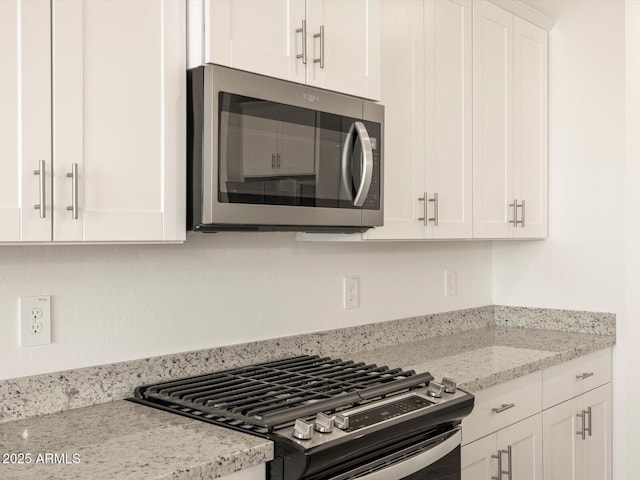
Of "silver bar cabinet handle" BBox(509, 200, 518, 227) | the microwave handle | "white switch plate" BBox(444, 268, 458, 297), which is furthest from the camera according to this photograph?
"white switch plate" BBox(444, 268, 458, 297)

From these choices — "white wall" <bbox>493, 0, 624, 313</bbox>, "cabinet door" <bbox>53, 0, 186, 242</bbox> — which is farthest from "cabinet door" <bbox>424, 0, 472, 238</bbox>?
"cabinet door" <bbox>53, 0, 186, 242</bbox>

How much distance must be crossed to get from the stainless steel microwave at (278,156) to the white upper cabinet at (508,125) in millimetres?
848

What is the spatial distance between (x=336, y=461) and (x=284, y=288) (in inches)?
38.5

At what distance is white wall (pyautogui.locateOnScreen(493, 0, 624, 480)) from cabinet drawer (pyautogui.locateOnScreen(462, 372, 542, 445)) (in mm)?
812

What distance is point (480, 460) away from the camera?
2.33 metres

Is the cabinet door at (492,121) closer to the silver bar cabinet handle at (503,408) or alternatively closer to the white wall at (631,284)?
the white wall at (631,284)

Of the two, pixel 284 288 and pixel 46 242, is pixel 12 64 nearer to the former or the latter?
pixel 46 242

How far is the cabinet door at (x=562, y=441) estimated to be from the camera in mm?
A: 2742

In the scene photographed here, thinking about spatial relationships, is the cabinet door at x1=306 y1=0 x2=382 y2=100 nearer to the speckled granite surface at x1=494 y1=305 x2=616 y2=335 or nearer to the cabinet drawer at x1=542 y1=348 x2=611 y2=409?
the cabinet drawer at x1=542 y1=348 x2=611 y2=409

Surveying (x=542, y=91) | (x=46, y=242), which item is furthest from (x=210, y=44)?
(x=542, y=91)

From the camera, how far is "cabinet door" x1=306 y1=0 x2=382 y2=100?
6.72 ft

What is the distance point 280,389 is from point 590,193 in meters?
2.06

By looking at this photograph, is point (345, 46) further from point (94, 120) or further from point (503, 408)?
point (503, 408)

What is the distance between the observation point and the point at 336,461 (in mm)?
1553
